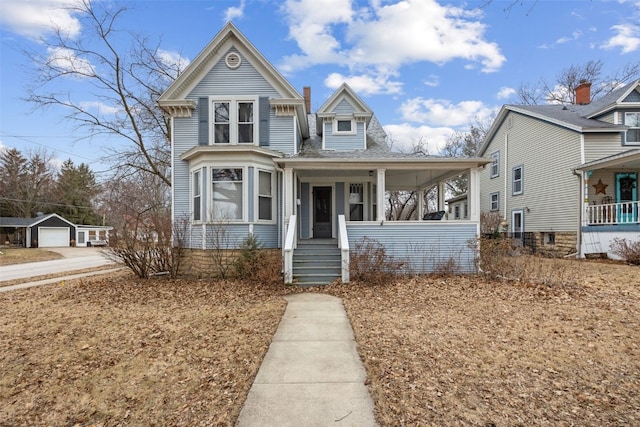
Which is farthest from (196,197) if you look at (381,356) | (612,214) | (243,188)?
(612,214)

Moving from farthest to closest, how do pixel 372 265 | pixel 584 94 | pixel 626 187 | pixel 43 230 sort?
→ pixel 43 230 → pixel 584 94 → pixel 626 187 → pixel 372 265

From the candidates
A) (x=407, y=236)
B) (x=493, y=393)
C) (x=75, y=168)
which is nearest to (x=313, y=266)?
(x=407, y=236)

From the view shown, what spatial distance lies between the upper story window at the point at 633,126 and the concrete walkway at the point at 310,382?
55.4ft

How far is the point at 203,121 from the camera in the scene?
1130 cm

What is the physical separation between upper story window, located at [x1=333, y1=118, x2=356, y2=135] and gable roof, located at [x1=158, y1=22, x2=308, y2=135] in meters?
2.09

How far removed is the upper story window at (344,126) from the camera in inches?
510

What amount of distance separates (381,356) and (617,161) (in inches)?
523

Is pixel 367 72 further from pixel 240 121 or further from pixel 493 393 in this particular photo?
pixel 493 393

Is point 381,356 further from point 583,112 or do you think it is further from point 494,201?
point 494,201

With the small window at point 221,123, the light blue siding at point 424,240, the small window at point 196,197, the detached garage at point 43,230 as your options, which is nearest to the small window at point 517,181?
the light blue siding at point 424,240

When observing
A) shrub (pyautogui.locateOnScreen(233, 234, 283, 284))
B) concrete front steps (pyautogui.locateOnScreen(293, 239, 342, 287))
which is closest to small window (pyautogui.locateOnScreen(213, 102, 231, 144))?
shrub (pyautogui.locateOnScreen(233, 234, 283, 284))

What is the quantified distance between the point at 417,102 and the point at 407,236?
1828cm

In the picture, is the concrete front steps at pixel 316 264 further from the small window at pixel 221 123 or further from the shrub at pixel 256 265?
the small window at pixel 221 123

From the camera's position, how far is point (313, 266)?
9703 millimetres
